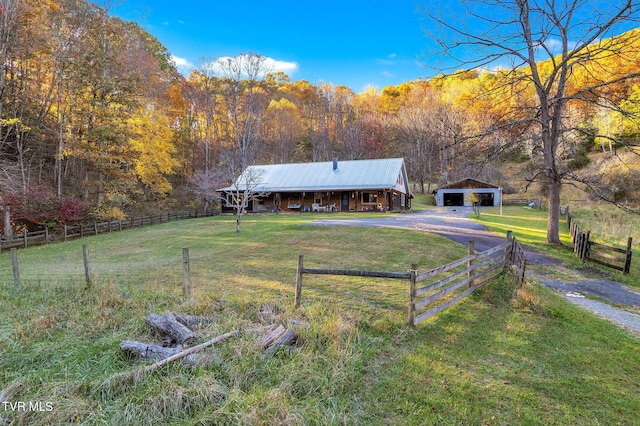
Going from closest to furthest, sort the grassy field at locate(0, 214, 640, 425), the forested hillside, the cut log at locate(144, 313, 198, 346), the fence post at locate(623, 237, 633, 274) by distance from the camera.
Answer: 1. the grassy field at locate(0, 214, 640, 425)
2. the cut log at locate(144, 313, 198, 346)
3. the fence post at locate(623, 237, 633, 274)
4. the forested hillside

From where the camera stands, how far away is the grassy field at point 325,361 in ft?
10.5

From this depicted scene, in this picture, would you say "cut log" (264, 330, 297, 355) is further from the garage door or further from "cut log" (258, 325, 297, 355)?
the garage door

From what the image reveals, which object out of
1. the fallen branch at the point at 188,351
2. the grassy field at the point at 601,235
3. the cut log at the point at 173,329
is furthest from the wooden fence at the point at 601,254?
the cut log at the point at 173,329

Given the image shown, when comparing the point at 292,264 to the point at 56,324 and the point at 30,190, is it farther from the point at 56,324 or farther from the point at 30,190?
the point at 30,190

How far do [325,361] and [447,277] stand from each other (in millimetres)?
2933

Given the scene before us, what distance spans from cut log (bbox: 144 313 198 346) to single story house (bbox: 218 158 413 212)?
2414 cm

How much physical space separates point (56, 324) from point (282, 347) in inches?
151

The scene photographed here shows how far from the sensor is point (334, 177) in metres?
31.1

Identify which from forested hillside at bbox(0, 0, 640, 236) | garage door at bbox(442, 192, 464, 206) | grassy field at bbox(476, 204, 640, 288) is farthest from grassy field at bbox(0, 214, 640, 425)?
garage door at bbox(442, 192, 464, 206)

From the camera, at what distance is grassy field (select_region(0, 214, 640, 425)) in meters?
3.19

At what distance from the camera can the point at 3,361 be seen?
3963 millimetres

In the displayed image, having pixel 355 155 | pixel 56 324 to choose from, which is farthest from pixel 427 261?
pixel 355 155

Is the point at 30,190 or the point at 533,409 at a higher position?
the point at 30,190

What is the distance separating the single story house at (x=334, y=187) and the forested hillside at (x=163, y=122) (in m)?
4.67
